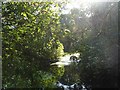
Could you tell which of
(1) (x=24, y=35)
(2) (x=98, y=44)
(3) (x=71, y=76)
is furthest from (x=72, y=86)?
(1) (x=24, y=35)

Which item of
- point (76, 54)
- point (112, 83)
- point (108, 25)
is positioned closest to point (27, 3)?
point (108, 25)

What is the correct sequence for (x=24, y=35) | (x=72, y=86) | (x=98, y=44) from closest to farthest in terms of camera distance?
(x=24, y=35) < (x=98, y=44) < (x=72, y=86)

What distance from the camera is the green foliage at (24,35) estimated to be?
3366 mm

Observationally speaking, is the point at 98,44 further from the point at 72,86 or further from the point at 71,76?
the point at 71,76

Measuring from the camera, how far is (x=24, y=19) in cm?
347

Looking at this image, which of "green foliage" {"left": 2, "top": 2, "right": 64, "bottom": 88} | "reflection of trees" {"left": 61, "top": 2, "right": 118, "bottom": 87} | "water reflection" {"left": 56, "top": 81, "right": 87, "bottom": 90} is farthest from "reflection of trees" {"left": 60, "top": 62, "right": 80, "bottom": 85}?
"green foliage" {"left": 2, "top": 2, "right": 64, "bottom": 88}

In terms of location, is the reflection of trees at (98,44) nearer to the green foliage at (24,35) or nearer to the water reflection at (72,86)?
the water reflection at (72,86)

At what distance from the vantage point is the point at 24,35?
351 centimetres

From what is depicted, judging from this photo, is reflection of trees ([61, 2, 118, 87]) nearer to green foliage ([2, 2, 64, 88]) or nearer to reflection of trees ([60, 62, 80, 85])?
reflection of trees ([60, 62, 80, 85])

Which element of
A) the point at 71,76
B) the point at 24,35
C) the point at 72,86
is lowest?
the point at 72,86

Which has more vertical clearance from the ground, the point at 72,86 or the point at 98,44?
the point at 98,44

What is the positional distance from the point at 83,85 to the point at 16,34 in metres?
5.18

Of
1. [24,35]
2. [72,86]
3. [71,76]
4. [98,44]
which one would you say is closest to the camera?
[24,35]

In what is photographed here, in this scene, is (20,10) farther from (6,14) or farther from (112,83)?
(112,83)
